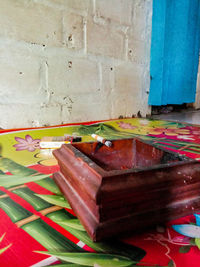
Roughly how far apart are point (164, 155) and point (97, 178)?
0.66 ft

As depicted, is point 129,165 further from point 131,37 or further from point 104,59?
point 131,37

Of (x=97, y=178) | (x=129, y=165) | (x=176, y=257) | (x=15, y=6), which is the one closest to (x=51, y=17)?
(x=15, y=6)

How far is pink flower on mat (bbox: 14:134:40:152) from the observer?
0.93m

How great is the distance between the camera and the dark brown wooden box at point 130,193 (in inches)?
13.3

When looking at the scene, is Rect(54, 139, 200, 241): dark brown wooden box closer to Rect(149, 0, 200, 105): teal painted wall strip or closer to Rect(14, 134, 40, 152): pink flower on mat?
Rect(14, 134, 40, 152): pink flower on mat

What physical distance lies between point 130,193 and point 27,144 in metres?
0.75

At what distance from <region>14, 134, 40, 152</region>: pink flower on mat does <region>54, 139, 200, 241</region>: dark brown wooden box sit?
51cm

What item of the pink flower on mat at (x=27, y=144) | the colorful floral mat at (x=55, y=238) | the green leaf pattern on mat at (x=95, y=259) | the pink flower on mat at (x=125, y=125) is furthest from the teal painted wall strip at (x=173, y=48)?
the green leaf pattern on mat at (x=95, y=259)

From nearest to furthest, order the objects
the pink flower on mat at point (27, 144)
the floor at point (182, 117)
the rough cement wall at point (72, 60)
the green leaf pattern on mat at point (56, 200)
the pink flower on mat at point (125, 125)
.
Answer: the green leaf pattern on mat at point (56, 200), the pink flower on mat at point (27, 144), the rough cement wall at point (72, 60), the pink flower on mat at point (125, 125), the floor at point (182, 117)

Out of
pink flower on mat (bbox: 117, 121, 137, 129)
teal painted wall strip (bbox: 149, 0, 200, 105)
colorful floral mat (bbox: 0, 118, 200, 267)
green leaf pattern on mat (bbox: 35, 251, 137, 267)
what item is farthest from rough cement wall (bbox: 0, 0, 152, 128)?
green leaf pattern on mat (bbox: 35, 251, 137, 267)

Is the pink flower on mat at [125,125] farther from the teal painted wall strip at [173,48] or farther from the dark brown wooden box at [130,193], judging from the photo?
the dark brown wooden box at [130,193]

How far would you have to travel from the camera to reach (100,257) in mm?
315

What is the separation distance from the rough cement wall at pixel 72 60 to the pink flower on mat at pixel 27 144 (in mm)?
260

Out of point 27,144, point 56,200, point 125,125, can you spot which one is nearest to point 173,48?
point 125,125
